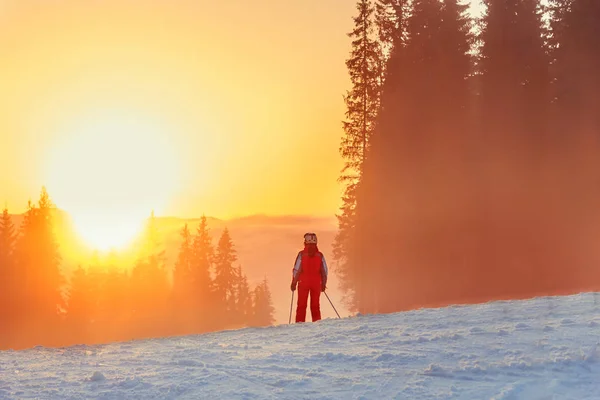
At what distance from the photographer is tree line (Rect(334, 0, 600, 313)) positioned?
26.4m

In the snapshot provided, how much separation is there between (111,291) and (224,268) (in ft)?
36.9

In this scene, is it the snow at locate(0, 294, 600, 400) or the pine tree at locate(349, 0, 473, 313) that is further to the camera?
the pine tree at locate(349, 0, 473, 313)

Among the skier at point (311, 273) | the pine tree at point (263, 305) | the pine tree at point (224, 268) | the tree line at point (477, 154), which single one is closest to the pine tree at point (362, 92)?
the tree line at point (477, 154)

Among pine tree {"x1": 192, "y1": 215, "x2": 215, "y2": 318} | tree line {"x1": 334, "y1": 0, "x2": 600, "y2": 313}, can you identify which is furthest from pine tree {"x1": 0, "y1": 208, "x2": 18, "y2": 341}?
tree line {"x1": 334, "y1": 0, "x2": 600, "y2": 313}

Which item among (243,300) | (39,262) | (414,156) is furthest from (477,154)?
(243,300)

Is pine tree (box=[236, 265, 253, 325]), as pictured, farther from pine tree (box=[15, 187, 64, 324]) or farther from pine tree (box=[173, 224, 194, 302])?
pine tree (box=[15, 187, 64, 324])

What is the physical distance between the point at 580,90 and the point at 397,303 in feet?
41.4

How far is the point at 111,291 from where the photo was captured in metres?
53.8

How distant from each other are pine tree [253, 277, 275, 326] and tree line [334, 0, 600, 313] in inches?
1652

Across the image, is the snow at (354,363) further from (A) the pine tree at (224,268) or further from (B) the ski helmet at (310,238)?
(A) the pine tree at (224,268)

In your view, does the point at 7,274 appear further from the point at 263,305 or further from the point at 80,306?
the point at 263,305

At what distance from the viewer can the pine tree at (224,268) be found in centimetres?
6012

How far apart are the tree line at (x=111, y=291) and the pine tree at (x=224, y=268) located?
10 cm

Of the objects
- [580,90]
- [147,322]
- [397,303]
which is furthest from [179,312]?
[580,90]
